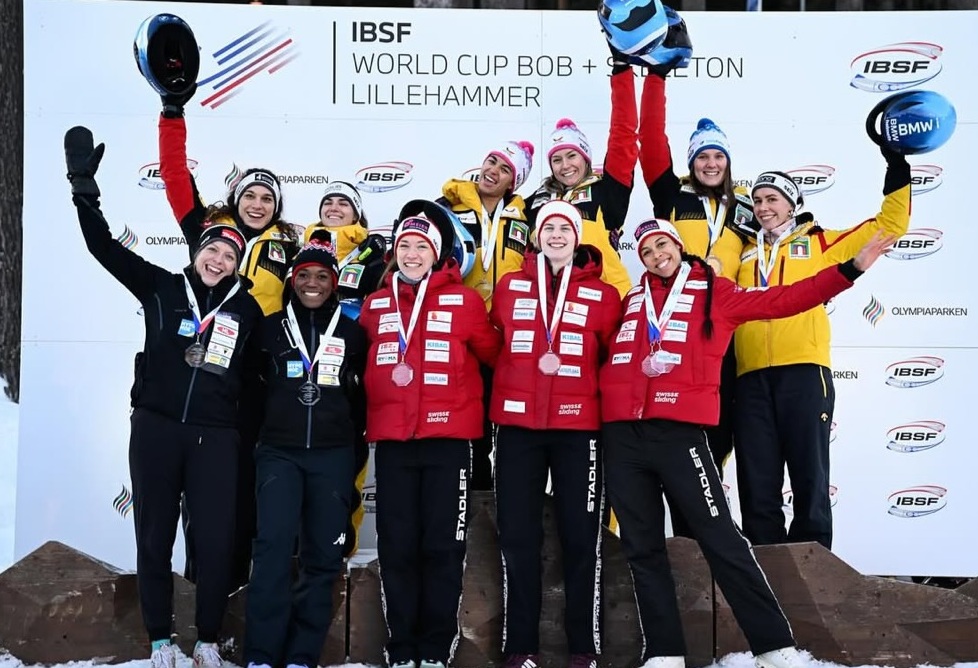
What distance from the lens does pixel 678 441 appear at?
405 centimetres

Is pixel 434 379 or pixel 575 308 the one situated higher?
pixel 575 308

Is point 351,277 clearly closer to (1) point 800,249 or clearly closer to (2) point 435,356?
(2) point 435,356

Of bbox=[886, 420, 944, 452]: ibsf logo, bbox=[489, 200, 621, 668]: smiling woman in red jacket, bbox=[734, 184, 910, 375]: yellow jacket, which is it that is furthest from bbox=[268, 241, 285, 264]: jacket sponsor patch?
bbox=[886, 420, 944, 452]: ibsf logo

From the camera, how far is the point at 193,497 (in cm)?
405

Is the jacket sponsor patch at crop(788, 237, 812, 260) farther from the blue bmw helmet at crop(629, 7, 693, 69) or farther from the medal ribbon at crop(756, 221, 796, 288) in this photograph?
the blue bmw helmet at crop(629, 7, 693, 69)

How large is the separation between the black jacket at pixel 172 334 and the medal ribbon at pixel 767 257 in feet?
7.28

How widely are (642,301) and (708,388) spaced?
42 cm

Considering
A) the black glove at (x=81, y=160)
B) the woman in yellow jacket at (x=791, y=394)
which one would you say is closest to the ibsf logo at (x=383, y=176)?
the black glove at (x=81, y=160)

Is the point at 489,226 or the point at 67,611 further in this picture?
the point at 489,226

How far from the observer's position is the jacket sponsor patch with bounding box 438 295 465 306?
14.1 feet

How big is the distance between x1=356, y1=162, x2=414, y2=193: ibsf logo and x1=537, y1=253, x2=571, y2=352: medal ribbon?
1814 millimetres

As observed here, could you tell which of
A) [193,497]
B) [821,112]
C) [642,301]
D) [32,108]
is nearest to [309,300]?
[193,497]

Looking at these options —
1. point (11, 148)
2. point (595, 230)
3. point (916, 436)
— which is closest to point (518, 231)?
point (595, 230)

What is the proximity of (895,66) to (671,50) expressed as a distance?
1.97 meters
